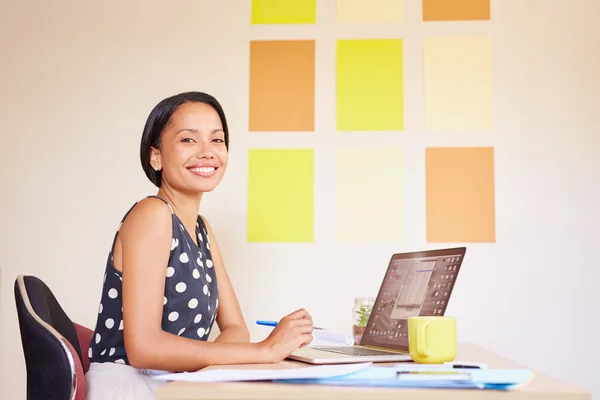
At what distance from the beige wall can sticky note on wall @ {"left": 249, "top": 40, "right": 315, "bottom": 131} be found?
0.04 metres

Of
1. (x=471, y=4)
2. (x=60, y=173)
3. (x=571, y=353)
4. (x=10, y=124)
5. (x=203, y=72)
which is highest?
(x=471, y=4)

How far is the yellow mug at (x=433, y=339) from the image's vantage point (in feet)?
3.59

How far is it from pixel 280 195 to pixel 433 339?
142cm

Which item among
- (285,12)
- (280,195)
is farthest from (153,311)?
(285,12)

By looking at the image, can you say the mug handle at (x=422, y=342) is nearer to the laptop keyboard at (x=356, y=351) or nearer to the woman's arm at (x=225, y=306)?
the laptop keyboard at (x=356, y=351)

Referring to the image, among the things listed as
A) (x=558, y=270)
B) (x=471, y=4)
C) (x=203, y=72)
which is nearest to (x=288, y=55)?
(x=203, y=72)

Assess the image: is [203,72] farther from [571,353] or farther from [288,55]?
[571,353]

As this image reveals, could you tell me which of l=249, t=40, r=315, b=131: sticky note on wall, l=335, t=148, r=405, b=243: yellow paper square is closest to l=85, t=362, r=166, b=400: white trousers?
l=335, t=148, r=405, b=243: yellow paper square

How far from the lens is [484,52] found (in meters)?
2.49

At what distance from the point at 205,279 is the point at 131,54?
1278 mm

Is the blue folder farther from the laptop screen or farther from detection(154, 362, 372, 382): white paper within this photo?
the laptop screen

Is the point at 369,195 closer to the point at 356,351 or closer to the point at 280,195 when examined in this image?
the point at 280,195

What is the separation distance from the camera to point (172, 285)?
1495 millimetres

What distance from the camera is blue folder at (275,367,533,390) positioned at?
830mm
